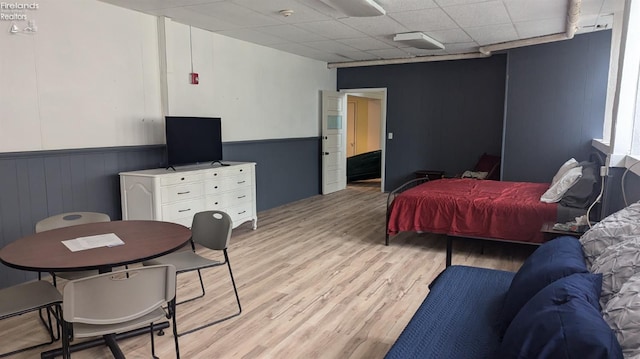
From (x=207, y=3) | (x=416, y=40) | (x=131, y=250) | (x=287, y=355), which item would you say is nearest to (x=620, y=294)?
(x=287, y=355)

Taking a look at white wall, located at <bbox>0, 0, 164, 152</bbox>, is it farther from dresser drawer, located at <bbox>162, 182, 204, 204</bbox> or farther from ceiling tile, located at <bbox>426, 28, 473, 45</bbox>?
ceiling tile, located at <bbox>426, 28, 473, 45</bbox>

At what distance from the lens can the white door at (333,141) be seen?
8305mm

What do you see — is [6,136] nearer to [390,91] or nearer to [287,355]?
[287,355]

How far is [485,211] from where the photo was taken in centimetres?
432

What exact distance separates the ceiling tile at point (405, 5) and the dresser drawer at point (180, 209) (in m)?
2.85

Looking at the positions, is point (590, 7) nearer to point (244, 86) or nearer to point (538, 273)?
point (538, 273)

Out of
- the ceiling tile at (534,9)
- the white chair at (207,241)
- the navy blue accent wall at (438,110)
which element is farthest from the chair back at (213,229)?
the navy blue accent wall at (438,110)

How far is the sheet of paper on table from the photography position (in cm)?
238

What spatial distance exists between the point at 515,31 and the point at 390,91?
10.2ft

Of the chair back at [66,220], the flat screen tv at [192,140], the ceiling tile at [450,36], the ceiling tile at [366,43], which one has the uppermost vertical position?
the ceiling tile at [450,36]

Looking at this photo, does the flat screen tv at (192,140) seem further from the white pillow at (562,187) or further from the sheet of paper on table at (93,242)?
the white pillow at (562,187)

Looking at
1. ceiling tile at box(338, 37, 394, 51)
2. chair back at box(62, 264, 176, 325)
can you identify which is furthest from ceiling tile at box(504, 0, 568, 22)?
chair back at box(62, 264, 176, 325)

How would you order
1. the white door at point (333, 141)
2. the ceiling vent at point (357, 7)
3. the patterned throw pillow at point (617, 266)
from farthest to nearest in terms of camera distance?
the white door at point (333, 141), the ceiling vent at point (357, 7), the patterned throw pillow at point (617, 266)

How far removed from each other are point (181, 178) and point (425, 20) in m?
3.29
